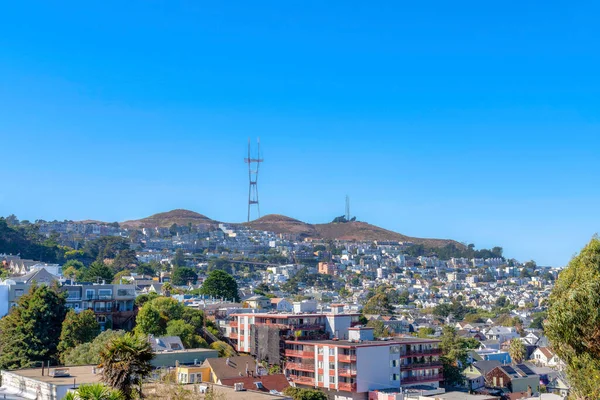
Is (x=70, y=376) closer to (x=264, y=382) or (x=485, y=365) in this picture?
(x=264, y=382)

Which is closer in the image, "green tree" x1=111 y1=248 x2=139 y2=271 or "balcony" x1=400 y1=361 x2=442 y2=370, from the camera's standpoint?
"balcony" x1=400 y1=361 x2=442 y2=370

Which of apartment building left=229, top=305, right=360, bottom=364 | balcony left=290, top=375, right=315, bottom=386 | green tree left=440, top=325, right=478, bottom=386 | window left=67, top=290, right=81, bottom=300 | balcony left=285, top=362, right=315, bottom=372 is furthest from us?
window left=67, top=290, right=81, bottom=300

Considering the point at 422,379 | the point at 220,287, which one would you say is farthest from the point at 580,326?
the point at 220,287

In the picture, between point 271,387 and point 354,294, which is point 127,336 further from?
point 354,294

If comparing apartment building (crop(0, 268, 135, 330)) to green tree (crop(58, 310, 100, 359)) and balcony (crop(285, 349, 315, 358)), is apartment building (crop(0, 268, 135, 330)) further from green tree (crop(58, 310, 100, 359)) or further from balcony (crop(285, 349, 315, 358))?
balcony (crop(285, 349, 315, 358))

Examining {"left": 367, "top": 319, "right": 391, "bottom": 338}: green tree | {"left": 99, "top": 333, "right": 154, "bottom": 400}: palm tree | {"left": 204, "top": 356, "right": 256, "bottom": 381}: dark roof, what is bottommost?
{"left": 204, "top": 356, "right": 256, "bottom": 381}: dark roof

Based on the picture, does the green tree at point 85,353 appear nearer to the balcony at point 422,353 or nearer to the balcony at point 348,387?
the balcony at point 348,387

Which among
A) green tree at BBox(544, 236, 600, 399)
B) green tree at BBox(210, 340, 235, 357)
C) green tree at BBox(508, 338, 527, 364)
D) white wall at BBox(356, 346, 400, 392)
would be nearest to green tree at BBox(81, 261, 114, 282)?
green tree at BBox(210, 340, 235, 357)
